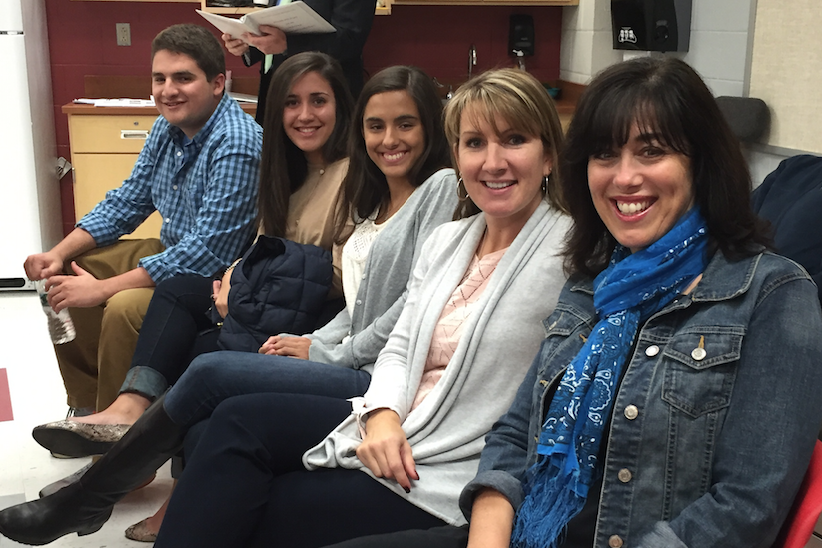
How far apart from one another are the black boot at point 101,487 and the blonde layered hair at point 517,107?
2.83 feet

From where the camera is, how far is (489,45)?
4.98 m

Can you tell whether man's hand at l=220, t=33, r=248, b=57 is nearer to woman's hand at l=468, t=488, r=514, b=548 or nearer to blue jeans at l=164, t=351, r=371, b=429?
blue jeans at l=164, t=351, r=371, b=429

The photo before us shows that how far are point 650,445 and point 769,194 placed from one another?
890mm

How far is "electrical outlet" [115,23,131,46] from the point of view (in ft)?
15.6

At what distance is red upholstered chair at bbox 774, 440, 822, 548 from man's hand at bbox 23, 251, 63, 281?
211 centimetres

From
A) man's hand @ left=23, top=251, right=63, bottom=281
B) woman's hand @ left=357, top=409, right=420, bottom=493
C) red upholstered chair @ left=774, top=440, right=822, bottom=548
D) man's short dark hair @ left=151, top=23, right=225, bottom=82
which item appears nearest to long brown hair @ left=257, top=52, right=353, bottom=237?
man's short dark hair @ left=151, top=23, right=225, bottom=82

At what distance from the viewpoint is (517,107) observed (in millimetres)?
1521

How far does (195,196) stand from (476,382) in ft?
4.59

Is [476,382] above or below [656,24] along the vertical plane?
below

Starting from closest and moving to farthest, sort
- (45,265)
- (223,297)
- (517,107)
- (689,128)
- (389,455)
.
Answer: (689,128) < (389,455) < (517,107) < (223,297) < (45,265)

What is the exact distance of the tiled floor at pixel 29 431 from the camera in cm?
222

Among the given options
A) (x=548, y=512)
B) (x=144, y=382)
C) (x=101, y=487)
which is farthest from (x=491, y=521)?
(x=144, y=382)

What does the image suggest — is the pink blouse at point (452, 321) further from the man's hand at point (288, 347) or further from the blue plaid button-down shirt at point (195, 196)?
the blue plaid button-down shirt at point (195, 196)

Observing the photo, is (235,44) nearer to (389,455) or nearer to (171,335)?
(171,335)
